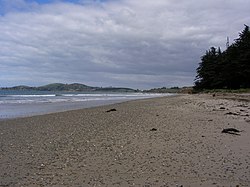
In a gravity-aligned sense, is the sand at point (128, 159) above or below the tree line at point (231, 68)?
below

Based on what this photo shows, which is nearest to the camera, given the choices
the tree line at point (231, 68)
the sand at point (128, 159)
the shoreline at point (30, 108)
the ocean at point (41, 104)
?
the sand at point (128, 159)

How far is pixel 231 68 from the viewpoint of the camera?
5516cm

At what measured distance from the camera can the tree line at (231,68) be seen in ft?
170

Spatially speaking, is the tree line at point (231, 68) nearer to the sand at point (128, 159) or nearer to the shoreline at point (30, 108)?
the shoreline at point (30, 108)

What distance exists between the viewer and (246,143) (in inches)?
348

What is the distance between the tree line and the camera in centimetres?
5172

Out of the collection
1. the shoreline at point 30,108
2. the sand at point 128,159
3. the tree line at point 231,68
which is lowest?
the sand at point 128,159

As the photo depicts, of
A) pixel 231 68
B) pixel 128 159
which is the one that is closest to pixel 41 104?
pixel 128 159

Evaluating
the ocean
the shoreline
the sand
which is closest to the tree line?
the ocean

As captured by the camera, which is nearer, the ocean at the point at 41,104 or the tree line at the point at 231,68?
the ocean at the point at 41,104

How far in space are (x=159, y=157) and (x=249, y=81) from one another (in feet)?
160

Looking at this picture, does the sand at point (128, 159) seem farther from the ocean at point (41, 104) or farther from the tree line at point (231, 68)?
the tree line at point (231, 68)

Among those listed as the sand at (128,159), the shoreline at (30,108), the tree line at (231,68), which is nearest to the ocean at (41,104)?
the shoreline at (30,108)

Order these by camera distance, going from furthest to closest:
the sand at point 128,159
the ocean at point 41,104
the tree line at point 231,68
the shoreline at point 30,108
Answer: the tree line at point 231,68, the ocean at point 41,104, the shoreline at point 30,108, the sand at point 128,159
